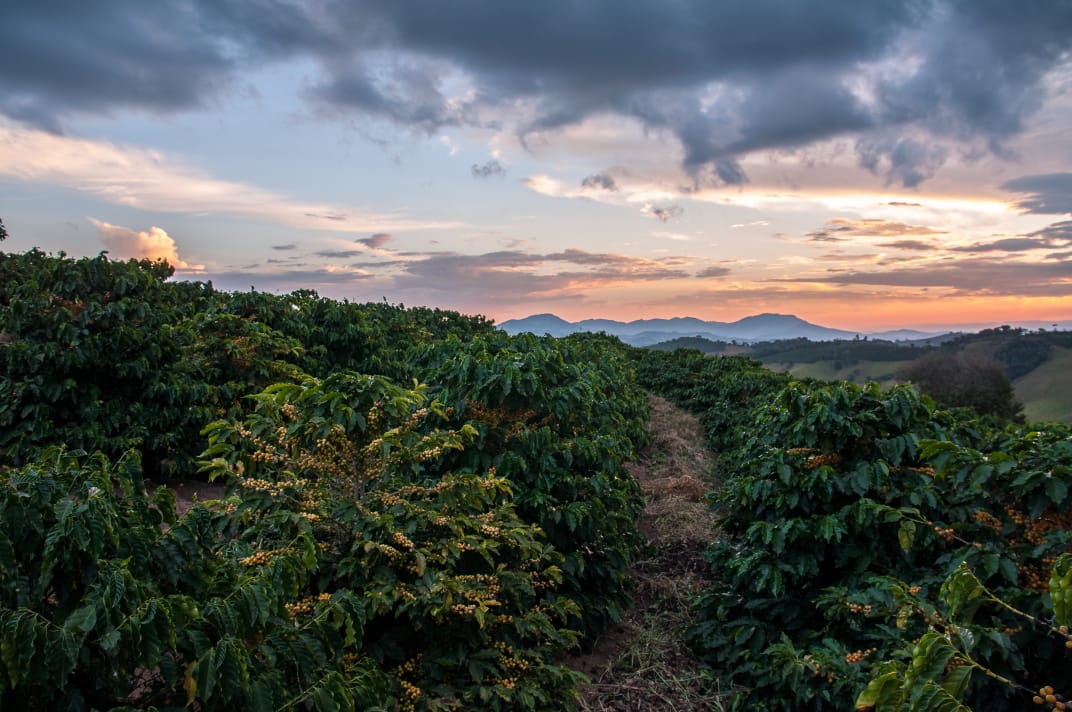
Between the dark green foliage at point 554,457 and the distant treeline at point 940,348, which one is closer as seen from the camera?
the dark green foliage at point 554,457

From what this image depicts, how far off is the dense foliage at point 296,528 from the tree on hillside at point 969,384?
1500 inches

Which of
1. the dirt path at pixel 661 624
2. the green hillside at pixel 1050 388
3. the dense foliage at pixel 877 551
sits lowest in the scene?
the green hillside at pixel 1050 388

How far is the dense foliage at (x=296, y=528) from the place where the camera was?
201 cm

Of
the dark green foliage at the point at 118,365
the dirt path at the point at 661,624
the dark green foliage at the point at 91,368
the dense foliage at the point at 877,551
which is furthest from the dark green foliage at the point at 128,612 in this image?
the dark green foliage at the point at 91,368

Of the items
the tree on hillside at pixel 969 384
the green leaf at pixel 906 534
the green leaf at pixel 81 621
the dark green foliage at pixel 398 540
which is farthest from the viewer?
the tree on hillside at pixel 969 384

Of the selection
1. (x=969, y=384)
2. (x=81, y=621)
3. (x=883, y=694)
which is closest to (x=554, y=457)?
(x=883, y=694)

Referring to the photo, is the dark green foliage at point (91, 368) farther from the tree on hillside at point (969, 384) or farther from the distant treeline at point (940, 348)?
the distant treeline at point (940, 348)

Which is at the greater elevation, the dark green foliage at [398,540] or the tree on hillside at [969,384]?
the dark green foliage at [398,540]

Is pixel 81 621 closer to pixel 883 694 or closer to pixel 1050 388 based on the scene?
pixel 883 694

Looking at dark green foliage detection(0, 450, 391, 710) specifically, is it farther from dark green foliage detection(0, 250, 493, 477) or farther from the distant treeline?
the distant treeline

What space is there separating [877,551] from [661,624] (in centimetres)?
209

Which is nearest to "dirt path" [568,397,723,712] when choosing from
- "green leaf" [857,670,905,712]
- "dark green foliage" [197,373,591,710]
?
"dark green foliage" [197,373,591,710]

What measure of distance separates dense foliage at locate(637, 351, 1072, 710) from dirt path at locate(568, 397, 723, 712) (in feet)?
1.04

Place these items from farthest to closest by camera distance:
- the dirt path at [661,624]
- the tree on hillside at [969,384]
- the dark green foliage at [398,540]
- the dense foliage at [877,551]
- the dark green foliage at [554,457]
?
the tree on hillside at [969,384] < the dark green foliage at [554,457] < the dirt path at [661,624] < the dark green foliage at [398,540] < the dense foliage at [877,551]
